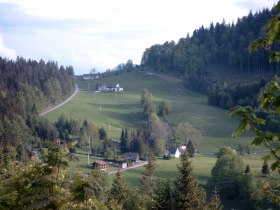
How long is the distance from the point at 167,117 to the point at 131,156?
A: 36082 mm

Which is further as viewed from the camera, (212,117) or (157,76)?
(157,76)

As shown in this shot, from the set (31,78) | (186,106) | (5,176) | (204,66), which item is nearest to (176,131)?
(186,106)

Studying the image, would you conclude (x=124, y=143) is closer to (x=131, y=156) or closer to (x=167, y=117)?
(x=131, y=156)

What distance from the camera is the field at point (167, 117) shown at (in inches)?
2918

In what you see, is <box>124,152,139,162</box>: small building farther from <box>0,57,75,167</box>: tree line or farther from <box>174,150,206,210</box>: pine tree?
<box>174,150,206,210</box>: pine tree

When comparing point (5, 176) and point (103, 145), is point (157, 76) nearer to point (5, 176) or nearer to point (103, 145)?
point (103, 145)

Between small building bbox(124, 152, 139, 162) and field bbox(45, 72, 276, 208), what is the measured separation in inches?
212

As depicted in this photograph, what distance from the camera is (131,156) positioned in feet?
277

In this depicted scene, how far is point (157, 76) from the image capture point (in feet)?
616

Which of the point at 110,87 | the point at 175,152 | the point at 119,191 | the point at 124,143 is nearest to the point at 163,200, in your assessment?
the point at 119,191

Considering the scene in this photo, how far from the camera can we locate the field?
7411cm

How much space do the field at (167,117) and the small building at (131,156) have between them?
5.39 meters

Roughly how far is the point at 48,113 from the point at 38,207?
368ft

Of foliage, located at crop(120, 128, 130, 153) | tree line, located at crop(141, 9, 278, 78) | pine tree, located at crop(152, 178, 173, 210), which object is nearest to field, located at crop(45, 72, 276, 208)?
foliage, located at crop(120, 128, 130, 153)
